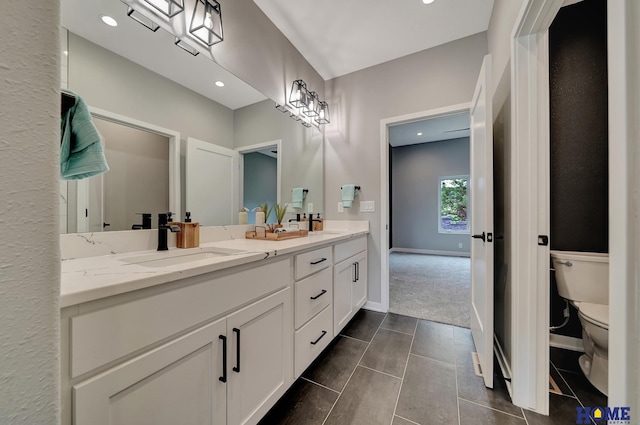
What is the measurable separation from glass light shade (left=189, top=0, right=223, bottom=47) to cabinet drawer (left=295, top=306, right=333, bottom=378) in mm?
1768

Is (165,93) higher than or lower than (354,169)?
higher

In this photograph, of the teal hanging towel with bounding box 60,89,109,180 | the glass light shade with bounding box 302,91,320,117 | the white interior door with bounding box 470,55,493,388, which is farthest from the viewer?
the glass light shade with bounding box 302,91,320,117

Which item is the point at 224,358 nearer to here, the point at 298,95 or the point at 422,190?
the point at 298,95

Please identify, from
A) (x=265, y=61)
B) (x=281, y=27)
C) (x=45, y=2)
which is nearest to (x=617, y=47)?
(x=45, y=2)

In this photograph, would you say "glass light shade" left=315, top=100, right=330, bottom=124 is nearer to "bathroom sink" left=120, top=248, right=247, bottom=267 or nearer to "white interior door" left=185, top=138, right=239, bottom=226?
"white interior door" left=185, top=138, right=239, bottom=226

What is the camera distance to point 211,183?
1.55 m

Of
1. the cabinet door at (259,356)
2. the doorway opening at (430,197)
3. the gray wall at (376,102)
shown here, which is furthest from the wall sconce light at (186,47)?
the doorway opening at (430,197)

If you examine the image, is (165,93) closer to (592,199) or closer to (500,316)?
(500,316)

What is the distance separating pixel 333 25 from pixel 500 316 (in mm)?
2627

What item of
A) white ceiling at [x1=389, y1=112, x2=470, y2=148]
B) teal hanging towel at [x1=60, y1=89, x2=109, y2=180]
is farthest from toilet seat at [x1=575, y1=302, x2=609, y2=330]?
white ceiling at [x1=389, y1=112, x2=470, y2=148]

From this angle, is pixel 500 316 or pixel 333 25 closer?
pixel 500 316

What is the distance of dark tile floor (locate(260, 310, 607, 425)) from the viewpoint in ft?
3.91

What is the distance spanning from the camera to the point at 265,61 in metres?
1.92

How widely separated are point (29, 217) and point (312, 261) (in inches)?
47.2
